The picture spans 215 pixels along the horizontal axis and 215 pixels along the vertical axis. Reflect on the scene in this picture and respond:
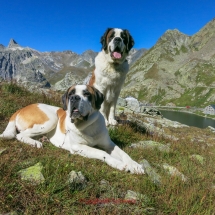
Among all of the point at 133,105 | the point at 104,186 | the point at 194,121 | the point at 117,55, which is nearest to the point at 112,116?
the point at 117,55

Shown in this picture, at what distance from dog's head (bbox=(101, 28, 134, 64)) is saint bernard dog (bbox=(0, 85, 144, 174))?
2.14 metres

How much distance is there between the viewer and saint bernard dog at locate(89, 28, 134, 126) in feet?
20.8

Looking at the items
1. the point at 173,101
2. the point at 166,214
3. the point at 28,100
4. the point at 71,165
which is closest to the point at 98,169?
the point at 71,165

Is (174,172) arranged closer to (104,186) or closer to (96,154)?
(104,186)

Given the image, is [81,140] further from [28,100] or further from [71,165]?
[28,100]

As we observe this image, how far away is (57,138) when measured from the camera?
5.21 m

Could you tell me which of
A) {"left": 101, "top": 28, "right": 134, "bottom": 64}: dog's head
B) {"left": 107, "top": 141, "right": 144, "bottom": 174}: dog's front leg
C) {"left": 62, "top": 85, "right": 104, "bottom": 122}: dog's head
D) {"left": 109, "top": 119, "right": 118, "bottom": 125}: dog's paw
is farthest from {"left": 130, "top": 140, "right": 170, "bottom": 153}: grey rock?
{"left": 101, "top": 28, "right": 134, "bottom": 64}: dog's head

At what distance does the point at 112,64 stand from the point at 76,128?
111 inches

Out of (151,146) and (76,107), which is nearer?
(76,107)

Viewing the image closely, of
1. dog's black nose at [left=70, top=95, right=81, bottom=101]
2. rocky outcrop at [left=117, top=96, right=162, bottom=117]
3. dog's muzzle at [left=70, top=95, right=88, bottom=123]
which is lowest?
rocky outcrop at [left=117, top=96, right=162, bottom=117]

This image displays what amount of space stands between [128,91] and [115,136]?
19352cm

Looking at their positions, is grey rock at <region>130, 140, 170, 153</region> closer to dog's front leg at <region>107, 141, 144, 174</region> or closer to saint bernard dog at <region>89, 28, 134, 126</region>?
dog's front leg at <region>107, 141, 144, 174</region>

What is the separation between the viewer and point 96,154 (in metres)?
4.18

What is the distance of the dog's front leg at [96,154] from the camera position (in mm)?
3917
